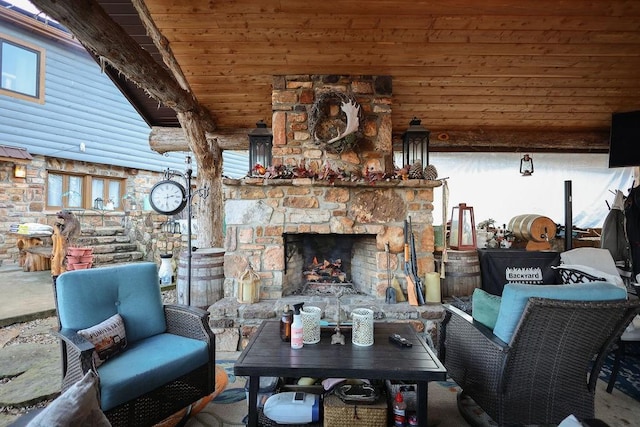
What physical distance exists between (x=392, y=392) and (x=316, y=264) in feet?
7.18

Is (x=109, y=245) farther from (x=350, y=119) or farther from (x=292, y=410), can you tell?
(x=292, y=410)

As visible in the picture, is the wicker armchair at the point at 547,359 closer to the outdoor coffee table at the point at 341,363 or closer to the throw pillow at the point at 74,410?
the outdoor coffee table at the point at 341,363

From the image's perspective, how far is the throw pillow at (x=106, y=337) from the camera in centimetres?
178

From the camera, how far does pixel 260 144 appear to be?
3756 millimetres

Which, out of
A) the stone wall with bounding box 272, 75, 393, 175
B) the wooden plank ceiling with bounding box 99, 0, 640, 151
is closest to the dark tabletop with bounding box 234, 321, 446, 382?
the stone wall with bounding box 272, 75, 393, 175

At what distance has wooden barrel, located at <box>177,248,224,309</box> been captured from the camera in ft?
11.1

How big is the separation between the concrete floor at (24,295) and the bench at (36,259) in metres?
0.13

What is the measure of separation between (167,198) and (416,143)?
2728 mm

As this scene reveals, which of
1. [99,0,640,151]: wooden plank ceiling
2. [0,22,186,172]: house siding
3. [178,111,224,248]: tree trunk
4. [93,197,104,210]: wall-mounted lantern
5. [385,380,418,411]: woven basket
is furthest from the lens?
[93,197,104,210]: wall-mounted lantern

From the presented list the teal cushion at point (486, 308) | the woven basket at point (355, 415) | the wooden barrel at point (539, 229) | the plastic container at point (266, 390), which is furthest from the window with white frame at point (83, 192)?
the wooden barrel at point (539, 229)

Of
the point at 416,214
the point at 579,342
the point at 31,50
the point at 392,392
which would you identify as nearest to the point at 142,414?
the point at 392,392

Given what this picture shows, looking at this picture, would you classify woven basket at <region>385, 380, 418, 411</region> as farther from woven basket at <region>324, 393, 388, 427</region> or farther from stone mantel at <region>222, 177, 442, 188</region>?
stone mantel at <region>222, 177, 442, 188</region>

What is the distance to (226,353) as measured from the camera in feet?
9.99

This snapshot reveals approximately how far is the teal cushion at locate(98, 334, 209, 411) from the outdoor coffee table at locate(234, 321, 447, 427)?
382 millimetres
